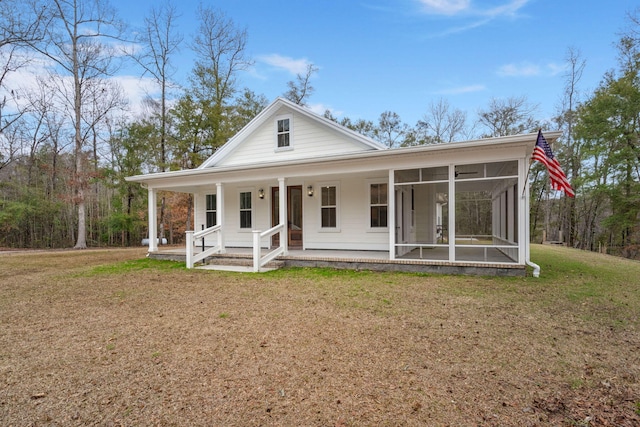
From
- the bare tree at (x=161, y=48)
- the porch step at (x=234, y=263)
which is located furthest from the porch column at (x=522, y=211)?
the bare tree at (x=161, y=48)

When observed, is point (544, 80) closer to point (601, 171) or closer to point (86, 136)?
point (601, 171)

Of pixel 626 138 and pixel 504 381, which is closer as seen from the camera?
pixel 504 381

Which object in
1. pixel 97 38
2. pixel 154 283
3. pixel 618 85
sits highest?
pixel 97 38

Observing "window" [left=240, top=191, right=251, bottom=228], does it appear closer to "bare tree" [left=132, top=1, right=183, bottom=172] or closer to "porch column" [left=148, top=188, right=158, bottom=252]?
"porch column" [left=148, top=188, right=158, bottom=252]

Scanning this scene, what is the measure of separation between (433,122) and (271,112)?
1871cm

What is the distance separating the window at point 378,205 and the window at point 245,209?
4.46 m

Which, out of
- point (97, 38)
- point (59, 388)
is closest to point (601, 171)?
point (59, 388)

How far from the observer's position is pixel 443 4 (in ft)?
40.5

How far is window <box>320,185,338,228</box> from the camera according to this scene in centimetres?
1018

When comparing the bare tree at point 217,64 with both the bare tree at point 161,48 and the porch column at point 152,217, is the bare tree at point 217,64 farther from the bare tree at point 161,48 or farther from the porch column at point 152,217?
the porch column at point 152,217

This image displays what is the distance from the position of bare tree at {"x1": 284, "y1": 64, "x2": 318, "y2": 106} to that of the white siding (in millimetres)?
12888

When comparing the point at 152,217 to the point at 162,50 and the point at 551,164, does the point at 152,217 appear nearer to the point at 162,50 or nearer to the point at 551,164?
the point at 551,164

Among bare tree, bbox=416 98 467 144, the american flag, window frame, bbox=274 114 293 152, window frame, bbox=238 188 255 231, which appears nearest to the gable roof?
window frame, bbox=274 114 293 152

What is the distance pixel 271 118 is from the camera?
11391 millimetres
